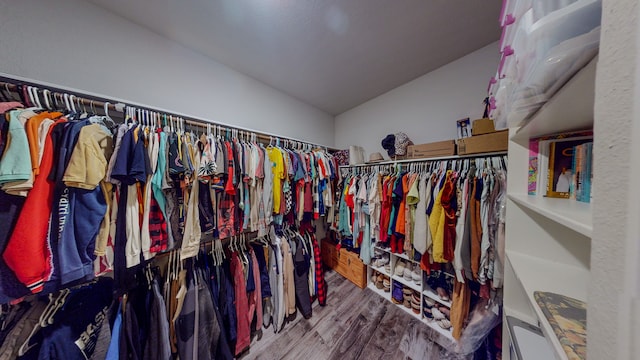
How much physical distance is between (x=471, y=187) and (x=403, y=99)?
3.95 feet

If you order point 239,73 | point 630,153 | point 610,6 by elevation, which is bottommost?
point 630,153

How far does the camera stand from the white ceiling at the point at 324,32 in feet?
3.58

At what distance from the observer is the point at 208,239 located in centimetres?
142

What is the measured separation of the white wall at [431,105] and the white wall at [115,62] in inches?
55.3

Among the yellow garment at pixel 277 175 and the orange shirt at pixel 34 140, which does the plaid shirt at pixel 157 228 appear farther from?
the yellow garment at pixel 277 175

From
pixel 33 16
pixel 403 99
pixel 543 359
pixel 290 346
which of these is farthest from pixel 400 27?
pixel 290 346

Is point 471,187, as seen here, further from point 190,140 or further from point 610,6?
point 190,140

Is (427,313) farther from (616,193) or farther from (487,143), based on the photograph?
(616,193)

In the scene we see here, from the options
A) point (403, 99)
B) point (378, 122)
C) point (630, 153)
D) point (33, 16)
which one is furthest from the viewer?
point (378, 122)

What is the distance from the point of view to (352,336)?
4.68 feet

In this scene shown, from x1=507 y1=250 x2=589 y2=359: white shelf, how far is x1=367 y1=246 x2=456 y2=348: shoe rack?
95 centimetres

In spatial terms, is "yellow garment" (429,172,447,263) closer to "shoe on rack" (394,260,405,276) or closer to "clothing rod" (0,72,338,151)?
"shoe on rack" (394,260,405,276)

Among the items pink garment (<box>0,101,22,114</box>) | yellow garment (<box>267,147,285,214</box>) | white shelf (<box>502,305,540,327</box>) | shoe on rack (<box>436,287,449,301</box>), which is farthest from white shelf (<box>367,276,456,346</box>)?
pink garment (<box>0,101,22,114</box>)

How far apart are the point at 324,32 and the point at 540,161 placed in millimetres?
1519
